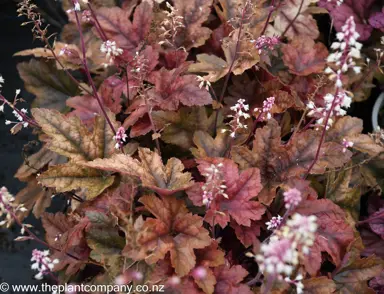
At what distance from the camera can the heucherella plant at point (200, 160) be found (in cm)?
112

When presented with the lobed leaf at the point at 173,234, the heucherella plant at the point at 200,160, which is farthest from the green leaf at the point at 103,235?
the lobed leaf at the point at 173,234

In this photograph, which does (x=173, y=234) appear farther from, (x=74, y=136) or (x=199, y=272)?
(x=74, y=136)

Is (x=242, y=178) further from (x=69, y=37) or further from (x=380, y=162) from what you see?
(x=69, y=37)

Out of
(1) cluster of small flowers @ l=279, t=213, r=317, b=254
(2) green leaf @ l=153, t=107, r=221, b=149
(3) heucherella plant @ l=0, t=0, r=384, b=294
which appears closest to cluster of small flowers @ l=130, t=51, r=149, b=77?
(3) heucherella plant @ l=0, t=0, r=384, b=294

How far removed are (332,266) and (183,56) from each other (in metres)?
0.83

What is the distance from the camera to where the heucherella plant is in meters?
1.12

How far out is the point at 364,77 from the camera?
1.70m

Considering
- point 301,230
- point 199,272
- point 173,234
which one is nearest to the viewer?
point 301,230

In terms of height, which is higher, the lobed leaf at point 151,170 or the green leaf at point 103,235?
the lobed leaf at point 151,170

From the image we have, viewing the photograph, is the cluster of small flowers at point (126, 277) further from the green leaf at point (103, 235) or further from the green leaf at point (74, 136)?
the green leaf at point (74, 136)

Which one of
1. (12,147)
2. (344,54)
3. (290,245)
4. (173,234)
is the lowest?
(12,147)

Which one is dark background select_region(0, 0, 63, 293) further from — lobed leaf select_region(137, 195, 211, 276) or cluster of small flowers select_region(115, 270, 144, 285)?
cluster of small flowers select_region(115, 270, 144, 285)

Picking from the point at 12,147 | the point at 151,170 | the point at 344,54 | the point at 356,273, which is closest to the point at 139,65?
the point at 151,170

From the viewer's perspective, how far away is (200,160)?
125cm
